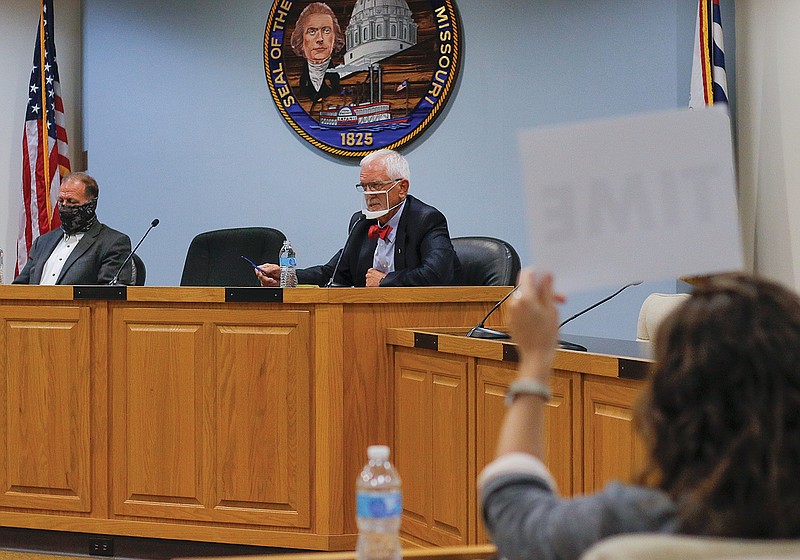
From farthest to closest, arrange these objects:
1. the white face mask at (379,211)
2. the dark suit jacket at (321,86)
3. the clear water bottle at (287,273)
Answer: the dark suit jacket at (321,86)
the white face mask at (379,211)
the clear water bottle at (287,273)

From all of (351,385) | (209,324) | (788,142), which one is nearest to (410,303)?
(351,385)

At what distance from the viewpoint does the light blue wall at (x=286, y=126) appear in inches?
201

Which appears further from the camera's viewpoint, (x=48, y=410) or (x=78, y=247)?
(x=78, y=247)

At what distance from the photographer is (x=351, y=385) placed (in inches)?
144

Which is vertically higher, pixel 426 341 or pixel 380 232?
pixel 380 232

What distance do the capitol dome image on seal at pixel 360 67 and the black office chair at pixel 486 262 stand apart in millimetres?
1292

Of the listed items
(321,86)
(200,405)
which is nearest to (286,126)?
(321,86)

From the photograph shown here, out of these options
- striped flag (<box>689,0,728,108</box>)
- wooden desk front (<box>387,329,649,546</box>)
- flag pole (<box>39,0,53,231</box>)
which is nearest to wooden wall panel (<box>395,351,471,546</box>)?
wooden desk front (<box>387,329,649,546</box>)

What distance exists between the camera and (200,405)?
369cm

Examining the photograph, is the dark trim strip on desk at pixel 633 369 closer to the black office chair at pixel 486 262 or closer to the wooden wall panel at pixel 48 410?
the black office chair at pixel 486 262

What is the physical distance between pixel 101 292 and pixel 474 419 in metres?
1.49

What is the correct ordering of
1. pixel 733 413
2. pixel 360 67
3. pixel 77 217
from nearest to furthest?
pixel 733 413, pixel 77 217, pixel 360 67

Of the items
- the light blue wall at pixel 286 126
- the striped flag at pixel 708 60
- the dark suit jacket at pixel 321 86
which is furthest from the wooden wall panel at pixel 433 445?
the dark suit jacket at pixel 321 86

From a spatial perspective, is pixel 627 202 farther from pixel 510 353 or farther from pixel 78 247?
pixel 78 247
